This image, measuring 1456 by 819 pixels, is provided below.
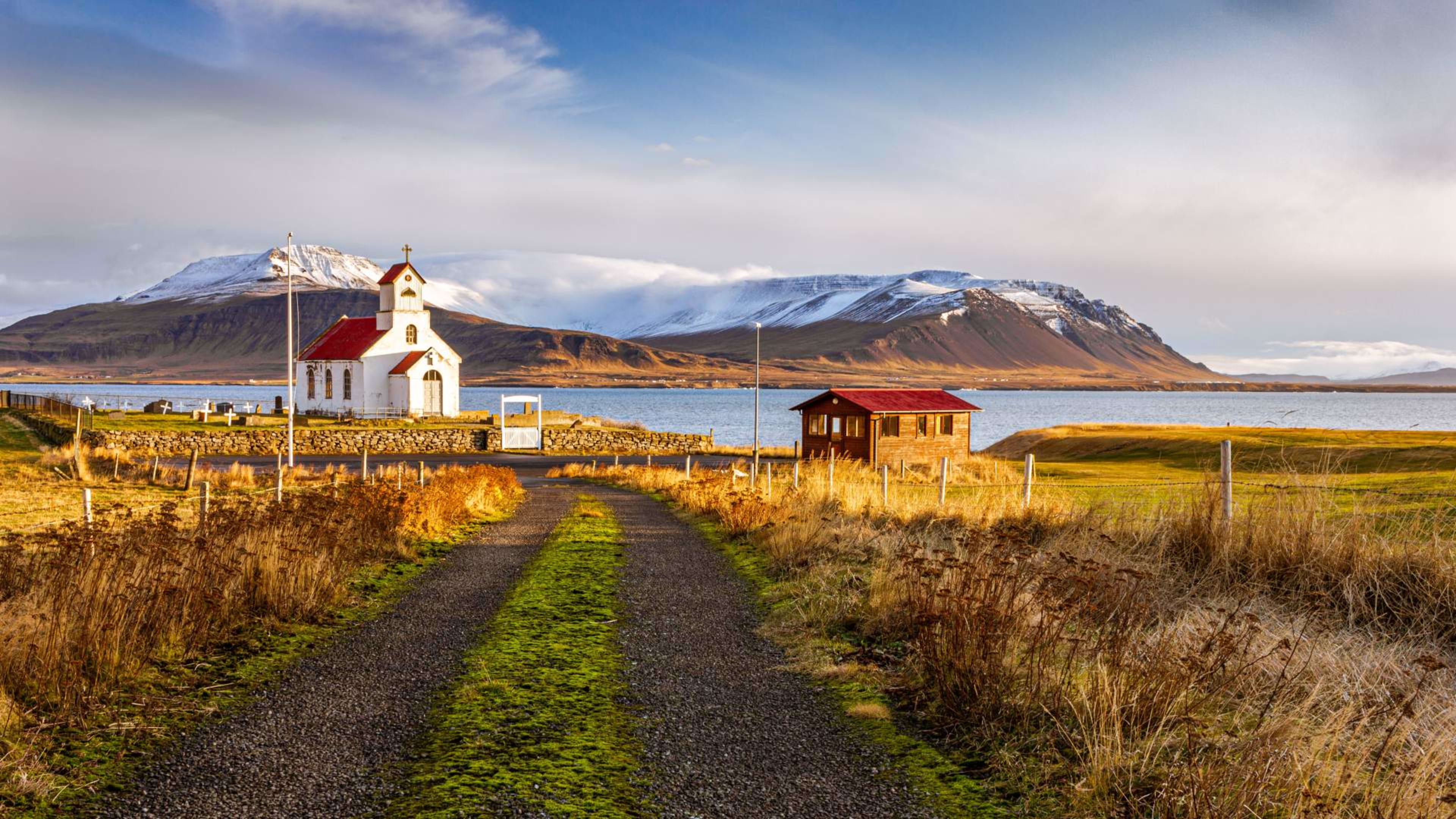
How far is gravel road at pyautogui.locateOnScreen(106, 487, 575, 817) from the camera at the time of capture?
565cm

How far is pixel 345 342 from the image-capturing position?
64.8 metres

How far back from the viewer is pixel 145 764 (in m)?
6.18

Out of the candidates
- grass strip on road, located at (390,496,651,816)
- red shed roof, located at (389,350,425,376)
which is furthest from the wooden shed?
grass strip on road, located at (390,496,651,816)

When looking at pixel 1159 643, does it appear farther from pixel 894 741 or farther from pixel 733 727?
pixel 733 727

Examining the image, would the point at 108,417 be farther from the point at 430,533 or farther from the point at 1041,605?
the point at 1041,605

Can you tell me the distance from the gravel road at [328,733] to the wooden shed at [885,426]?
32.2 meters

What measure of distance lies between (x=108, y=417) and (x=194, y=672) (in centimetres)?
5732

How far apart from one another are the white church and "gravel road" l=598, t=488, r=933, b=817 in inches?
2057

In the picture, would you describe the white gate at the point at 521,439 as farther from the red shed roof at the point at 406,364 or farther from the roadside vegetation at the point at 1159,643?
the roadside vegetation at the point at 1159,643

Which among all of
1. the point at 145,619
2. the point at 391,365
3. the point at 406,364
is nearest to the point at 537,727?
the point at 145,619

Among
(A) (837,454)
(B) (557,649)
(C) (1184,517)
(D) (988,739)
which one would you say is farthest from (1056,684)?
(A) (837,454)

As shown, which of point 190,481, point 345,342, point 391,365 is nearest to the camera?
point 190,481

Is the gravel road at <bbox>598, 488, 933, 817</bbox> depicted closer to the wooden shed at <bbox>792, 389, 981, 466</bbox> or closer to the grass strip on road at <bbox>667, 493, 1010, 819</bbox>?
the grass strip on road at <bbox>667, 493, 1010, 819</bbox>

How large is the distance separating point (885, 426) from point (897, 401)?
7.07 ft
